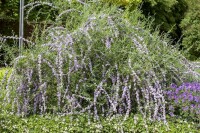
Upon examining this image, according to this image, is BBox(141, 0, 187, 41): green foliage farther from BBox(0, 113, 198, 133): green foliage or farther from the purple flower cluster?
BBox(0, 113, 198, 133): green foliage

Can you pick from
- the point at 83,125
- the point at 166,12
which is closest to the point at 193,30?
the point at 166,12

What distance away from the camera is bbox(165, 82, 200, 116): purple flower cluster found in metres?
3.76

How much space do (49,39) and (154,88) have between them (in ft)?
3.81

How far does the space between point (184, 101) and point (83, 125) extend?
0.92 m

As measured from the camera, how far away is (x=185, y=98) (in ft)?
12.6

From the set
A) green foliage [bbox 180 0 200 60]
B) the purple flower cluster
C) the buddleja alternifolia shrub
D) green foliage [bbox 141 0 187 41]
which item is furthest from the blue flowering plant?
green foliage [bbox 141 0 187 41]

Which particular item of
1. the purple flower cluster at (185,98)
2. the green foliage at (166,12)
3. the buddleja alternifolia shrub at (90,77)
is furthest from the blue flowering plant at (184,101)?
the green foliage at (166,12)

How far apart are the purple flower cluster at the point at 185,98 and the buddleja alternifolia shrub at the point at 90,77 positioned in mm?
127

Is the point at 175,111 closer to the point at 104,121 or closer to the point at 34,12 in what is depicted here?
the point at 104,121

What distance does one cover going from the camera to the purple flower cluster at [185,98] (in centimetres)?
376

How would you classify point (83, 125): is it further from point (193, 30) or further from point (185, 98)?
point (193, 30)

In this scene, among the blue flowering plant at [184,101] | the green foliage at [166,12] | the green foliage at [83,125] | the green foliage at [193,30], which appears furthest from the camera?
the green foliage at [166,12]

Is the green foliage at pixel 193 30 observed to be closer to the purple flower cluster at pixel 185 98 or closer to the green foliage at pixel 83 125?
the purple flower cluster at pixel 185 98

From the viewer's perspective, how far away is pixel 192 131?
363 cm
